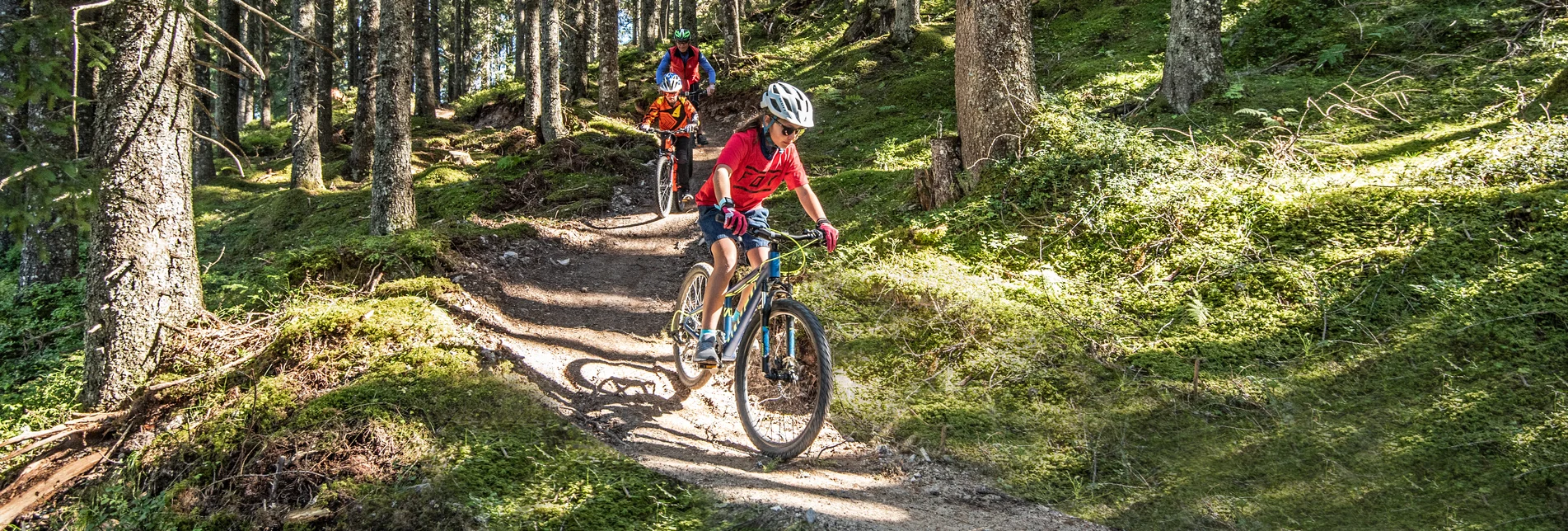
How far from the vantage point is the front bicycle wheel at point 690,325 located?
6.12 metres

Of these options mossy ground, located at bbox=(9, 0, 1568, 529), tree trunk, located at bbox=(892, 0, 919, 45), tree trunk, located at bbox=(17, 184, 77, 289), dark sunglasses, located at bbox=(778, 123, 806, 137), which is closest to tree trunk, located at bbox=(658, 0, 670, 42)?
tree trunk, located at bbox=(892, 0, 919, 45)

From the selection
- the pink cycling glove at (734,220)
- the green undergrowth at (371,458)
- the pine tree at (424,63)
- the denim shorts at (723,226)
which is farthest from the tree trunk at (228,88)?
the pink cycling glove at (734,220)

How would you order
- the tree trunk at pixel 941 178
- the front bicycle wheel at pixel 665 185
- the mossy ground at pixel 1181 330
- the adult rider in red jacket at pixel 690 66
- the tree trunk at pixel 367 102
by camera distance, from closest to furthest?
the mossy ground at pixel 1181 330 < the tree trunk at pixel 941 178 < the front bicycle wheel at pixel 665 185 < the adult rider in red jacket at pixel 690 66 < the tree trunk at pixel 367 102

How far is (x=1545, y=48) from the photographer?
8.05m

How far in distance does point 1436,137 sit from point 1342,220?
1.98 m

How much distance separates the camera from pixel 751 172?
17.7 ft

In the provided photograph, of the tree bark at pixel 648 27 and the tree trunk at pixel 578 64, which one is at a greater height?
the tree bark at pixel 648 27

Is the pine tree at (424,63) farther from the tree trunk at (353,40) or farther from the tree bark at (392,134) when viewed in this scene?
the tree bark at (392,134)

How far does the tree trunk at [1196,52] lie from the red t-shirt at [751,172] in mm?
6369

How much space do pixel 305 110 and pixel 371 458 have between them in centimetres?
1352

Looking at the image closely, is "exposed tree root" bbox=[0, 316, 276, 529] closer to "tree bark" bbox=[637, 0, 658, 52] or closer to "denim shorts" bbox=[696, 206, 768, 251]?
"denim shorts" bbox=[696, 206, 768, 251]

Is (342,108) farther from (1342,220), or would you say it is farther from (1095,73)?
(1342,220)

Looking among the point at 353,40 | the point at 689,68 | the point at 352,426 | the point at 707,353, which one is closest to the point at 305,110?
the point at 689,68

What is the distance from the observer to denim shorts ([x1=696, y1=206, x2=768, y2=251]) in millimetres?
5266
